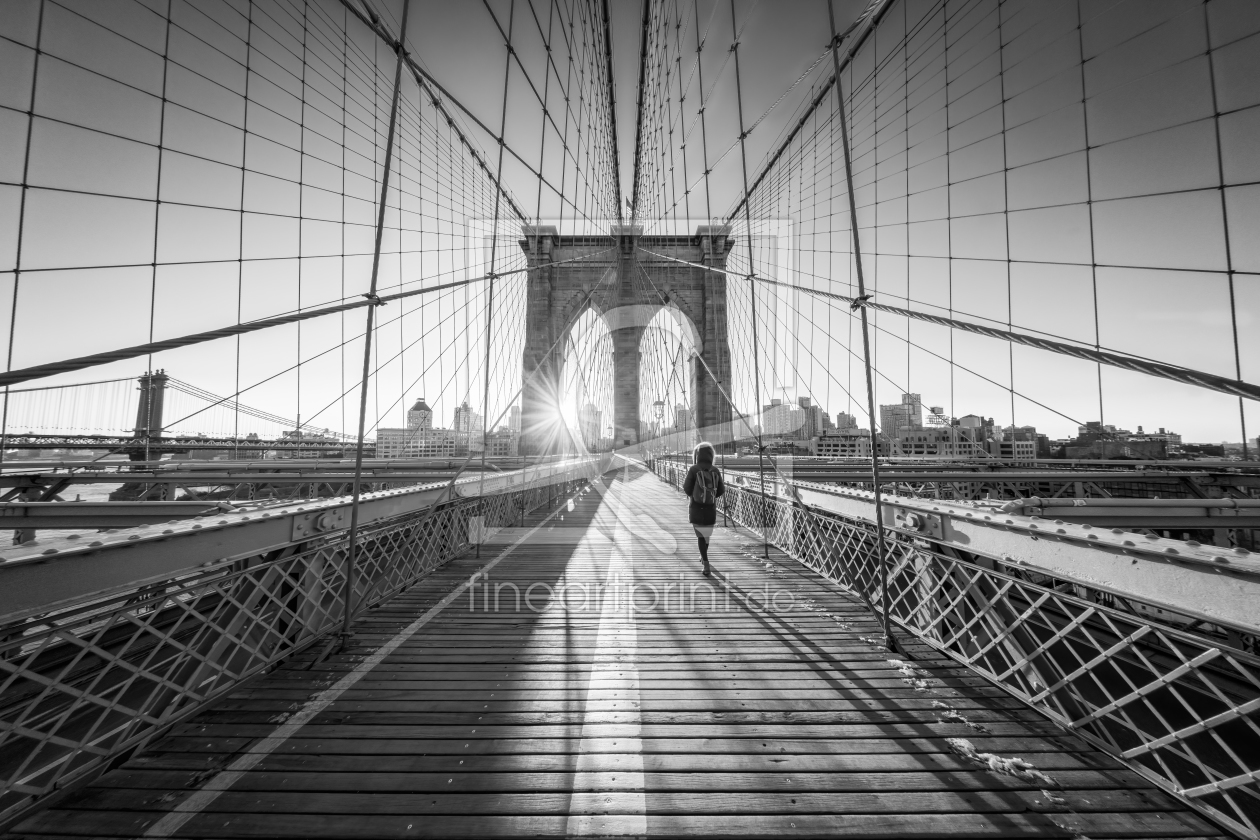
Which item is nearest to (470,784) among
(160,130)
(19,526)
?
(19,526)

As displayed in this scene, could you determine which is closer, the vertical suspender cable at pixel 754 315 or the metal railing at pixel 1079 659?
the metal railing at pixel 1079 659

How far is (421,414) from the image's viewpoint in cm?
1220

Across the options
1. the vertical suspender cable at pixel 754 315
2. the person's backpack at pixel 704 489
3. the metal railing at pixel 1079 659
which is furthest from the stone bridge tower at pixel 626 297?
the metal railing at pixel 1079 659

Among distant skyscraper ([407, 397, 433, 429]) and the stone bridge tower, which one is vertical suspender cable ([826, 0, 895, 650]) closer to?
distant skyscraper ([407, 397, 433, 429])

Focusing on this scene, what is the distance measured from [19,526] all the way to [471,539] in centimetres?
355

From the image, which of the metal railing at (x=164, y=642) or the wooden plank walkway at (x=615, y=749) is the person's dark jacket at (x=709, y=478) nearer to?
the wooden plank walkway at (x=615, y=749)

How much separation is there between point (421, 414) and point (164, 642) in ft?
35.9

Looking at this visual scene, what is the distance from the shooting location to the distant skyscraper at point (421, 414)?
10.9 m

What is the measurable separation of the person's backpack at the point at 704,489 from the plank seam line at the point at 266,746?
2409mm

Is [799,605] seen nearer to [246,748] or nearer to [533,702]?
[533,702]

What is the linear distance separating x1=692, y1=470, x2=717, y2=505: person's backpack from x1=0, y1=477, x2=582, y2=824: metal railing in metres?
2.42

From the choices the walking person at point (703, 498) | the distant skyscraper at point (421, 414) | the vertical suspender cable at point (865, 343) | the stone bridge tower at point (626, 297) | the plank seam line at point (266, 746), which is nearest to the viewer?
the plank seam line at point (266, 746)

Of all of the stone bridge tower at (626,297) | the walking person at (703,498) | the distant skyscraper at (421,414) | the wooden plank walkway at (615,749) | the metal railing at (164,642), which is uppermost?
the stone bridge tower at (626,297)

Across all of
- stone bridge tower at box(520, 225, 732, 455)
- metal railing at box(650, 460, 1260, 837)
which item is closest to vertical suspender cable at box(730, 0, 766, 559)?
metal railing at box(650, 460, 1260, 837)
